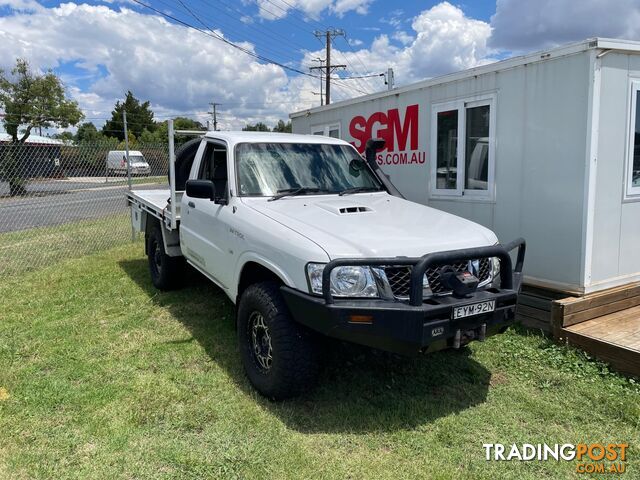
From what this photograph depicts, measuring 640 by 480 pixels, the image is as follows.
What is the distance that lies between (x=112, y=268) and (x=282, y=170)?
4.45 metres

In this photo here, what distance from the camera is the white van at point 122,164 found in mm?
12906

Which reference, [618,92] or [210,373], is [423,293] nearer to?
[210,373]

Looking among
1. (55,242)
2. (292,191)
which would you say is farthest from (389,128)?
(55,242)

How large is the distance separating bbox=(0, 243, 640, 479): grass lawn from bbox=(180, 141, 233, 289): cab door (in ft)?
2.44

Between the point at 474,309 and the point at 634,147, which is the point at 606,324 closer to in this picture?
the point at 634,147

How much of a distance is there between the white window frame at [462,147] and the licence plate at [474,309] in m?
2.82

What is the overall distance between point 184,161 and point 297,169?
2096 mm

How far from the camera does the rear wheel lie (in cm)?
612

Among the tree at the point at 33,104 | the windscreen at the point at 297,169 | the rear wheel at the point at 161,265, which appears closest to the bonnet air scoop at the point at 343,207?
the windscreen at the point at 297,169

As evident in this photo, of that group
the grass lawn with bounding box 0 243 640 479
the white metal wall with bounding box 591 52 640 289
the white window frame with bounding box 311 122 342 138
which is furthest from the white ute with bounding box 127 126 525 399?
the white window frame with bounding box 311 122 342 138

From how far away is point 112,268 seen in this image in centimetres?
771

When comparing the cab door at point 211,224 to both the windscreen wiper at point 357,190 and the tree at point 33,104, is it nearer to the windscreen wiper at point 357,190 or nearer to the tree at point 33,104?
the windscreen wiper at point 357,190

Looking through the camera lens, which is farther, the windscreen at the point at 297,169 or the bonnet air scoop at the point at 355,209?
the windscreen at the point at 297,169

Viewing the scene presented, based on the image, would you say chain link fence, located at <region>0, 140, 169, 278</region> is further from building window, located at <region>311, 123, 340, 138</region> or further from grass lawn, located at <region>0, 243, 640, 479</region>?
grass lawn, located at <region>0, 243, 640, 479</region>
